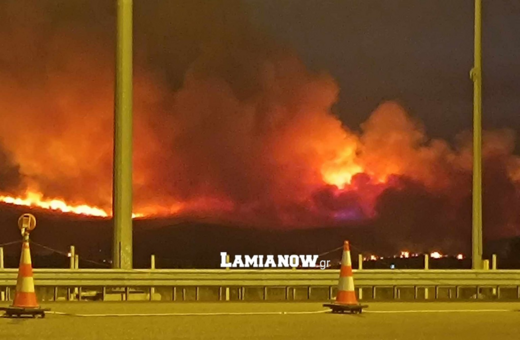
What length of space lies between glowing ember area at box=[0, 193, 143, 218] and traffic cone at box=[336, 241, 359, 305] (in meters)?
24.7

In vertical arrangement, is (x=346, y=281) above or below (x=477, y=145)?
below

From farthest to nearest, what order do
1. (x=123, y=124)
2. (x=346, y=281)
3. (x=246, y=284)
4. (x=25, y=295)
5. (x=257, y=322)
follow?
(x=123, y=124) < (x=246, y=284) < (x=346, y=281) < (x=25, y=295) < (x=257, y=322)

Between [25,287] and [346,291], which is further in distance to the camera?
[346,291]

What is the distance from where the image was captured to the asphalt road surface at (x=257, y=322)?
11.5 metres

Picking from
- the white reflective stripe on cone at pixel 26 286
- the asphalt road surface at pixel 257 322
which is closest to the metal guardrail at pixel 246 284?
the asphalt road surface at pixel 257 322

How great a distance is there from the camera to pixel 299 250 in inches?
1400

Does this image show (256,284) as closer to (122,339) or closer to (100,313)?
(100,313)

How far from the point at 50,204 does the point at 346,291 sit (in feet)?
85.3

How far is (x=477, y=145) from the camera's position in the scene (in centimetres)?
2286

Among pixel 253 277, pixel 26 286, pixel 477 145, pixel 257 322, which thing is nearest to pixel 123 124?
pixel 253 277

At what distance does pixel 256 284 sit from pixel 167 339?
7489mm

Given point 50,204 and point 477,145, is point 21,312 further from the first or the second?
point 50,204

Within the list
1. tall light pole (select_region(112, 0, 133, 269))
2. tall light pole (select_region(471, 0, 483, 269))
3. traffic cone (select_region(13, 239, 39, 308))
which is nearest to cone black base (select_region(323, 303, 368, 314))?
traffic cone (select_region(13, 239, 39, 308))

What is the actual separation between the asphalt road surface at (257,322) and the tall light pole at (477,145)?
6234 mm
